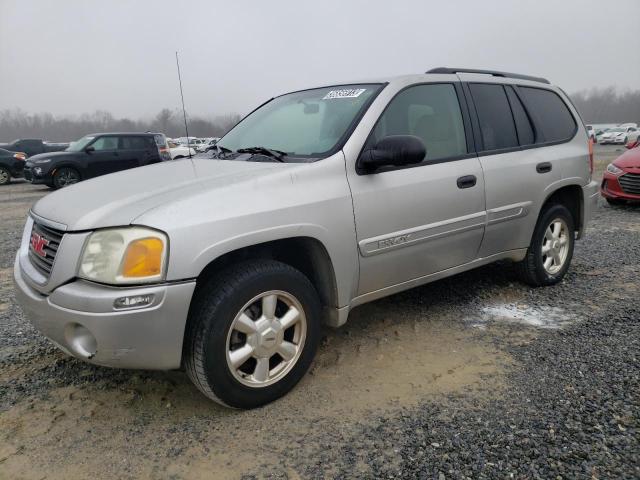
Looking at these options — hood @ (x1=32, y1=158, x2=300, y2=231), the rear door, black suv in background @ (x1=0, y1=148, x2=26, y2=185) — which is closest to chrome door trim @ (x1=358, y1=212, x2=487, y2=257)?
the rear door

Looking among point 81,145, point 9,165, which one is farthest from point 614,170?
point 9,165

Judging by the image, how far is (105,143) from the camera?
1392cm

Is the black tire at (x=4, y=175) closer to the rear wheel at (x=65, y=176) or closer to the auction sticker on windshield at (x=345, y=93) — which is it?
the rear wheel at (x=65, y=176)

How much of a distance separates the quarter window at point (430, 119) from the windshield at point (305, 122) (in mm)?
191

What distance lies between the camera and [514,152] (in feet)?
12.1

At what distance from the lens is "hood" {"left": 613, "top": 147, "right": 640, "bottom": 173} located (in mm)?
8273

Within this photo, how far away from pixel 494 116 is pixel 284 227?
214cm

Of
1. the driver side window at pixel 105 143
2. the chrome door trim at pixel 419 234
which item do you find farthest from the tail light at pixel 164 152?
the chrome door trim at pixel 419 234

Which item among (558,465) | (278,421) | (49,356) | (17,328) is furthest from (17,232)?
(558,465)

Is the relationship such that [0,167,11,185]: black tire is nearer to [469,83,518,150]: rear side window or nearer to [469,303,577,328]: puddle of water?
[469,83,518,150]: rear side window

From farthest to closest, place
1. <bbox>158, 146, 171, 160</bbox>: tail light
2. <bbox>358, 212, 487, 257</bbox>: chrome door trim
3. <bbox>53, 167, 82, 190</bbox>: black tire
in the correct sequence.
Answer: <bbox>158, 146, 171, 160</bbox>: tail light, <bbox>53, 167, 82, 190</bbox>: black tire, <bbox>358, 212, 487, 257</bbox>: chrome door trim

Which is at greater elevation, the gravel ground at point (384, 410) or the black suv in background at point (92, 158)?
the black suv in background at point (92, 158)

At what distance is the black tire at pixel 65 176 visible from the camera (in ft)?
43.8

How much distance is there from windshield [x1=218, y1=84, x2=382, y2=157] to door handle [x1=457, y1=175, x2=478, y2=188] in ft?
2.72
